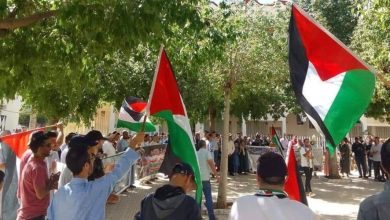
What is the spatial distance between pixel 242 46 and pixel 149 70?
6.59m

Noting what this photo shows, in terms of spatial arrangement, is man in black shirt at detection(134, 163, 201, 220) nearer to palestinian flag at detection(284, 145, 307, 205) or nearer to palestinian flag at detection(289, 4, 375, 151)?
palestinian flag at detection(284, 145, 307, 205)

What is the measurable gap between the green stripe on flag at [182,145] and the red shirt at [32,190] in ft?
4.43

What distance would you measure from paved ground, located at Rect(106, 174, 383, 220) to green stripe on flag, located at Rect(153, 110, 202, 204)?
609 cm

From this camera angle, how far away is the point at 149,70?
17156 mm

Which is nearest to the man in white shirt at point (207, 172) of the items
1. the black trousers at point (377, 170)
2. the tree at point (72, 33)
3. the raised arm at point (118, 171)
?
the tree at point (72, 33)

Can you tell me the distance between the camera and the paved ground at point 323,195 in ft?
35.0

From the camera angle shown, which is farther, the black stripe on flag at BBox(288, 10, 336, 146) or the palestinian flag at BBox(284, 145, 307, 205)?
the palestinian flag at BBox(284, 145, 307, 205)

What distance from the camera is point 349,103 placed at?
4039 mm

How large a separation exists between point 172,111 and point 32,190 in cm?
171

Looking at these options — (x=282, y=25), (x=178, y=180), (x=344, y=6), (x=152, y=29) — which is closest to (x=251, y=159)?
(x=282, y=25)

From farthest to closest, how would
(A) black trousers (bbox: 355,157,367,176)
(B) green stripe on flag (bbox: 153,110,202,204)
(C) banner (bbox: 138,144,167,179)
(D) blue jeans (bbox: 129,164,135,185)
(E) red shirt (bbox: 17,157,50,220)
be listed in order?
1. (A) black trousers (bbox: 355,157,367,176)
2. (C) banner (bbox: 138,144,167,179)
3. (D) blue jeans (bbox: 129,164,135,185)
4. (E) red shirt (bbox: 17,157,50,220)
5. (B) green stripe on flag (bbox: 153,110,202,204)

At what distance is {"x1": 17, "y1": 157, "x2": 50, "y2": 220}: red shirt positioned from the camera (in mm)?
4465

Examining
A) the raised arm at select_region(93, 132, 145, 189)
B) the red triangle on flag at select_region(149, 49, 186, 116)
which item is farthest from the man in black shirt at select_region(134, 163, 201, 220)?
the red triangle on flag at select_region(149, 49, 186, 116)

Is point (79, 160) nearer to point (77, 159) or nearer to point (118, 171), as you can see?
point (77, 159)
